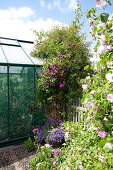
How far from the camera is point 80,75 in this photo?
3.69 m

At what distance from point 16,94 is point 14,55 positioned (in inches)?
44.3

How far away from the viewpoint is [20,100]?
12.7ft

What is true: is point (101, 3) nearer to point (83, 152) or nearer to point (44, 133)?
point (83, 152)

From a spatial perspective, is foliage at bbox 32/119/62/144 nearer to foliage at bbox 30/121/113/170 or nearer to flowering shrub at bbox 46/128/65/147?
flowering shrub at bbox 46/128/65/147

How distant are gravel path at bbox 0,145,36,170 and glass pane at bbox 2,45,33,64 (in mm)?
2276

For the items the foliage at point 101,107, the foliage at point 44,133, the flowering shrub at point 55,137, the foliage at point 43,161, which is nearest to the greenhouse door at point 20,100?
the foliage at point 44,133

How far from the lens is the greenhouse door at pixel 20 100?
12.2 ft

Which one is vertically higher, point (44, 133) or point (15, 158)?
point (44, 133)

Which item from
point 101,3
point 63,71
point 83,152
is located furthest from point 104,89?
point 63,71

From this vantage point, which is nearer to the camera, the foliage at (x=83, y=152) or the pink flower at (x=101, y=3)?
the pink flower at (x=101, y=3)

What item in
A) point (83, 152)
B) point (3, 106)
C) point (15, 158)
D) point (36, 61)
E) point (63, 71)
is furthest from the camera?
point (36, 61)

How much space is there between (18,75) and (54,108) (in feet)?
4.48

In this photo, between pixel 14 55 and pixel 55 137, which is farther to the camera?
pixel 14 55

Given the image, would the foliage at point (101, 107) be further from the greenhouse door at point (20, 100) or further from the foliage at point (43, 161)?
the greenhouse door at point (20, 100)
